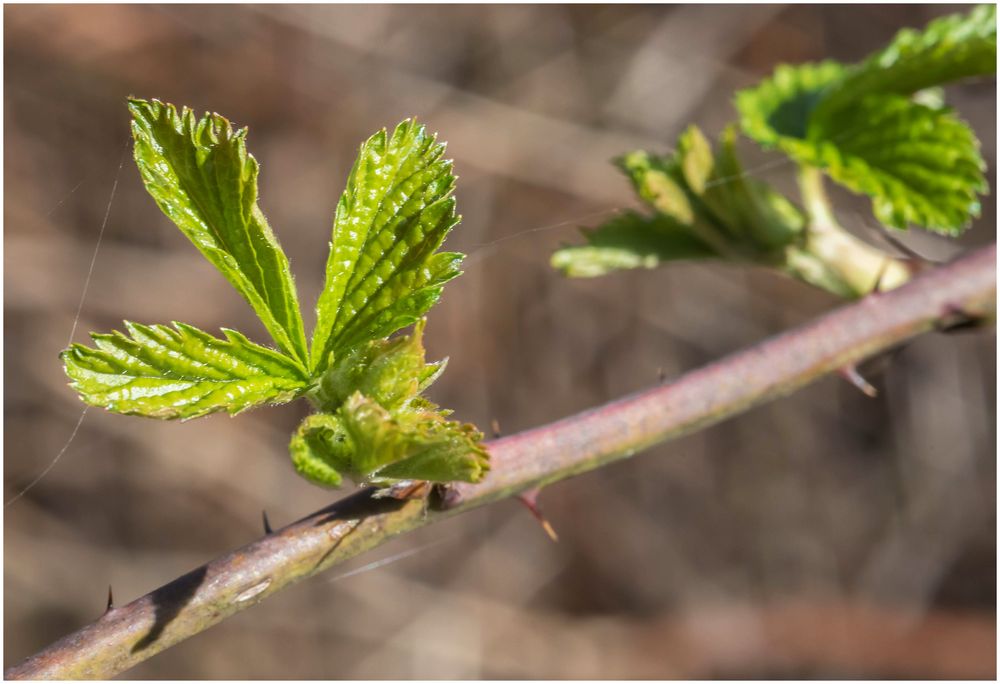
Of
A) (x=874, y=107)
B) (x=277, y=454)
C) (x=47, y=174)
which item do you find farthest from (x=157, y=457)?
(x=874, y=107)

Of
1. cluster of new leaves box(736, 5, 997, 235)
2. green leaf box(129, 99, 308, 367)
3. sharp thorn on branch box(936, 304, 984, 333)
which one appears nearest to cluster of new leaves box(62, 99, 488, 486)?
green leaf box(129, 99, 308, 367)

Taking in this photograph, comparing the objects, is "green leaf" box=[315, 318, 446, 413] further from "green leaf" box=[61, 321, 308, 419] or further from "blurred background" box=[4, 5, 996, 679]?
"blurred background" box=[4, 5, 996, 679]

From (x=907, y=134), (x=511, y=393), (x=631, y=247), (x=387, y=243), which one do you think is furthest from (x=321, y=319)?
(x=511, y=393)

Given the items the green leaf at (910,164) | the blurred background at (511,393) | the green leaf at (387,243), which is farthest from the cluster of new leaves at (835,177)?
the blurred background at (511,393)

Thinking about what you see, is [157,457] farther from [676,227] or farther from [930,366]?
[930,366]

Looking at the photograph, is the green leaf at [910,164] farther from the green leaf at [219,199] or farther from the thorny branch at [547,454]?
the green leaf at [219,199]

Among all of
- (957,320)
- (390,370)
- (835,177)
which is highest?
(835,177)

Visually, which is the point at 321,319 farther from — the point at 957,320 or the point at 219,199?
the point at 957,320
